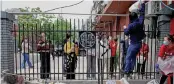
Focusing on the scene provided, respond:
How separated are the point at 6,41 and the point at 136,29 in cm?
310

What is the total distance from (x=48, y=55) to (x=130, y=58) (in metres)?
2.49

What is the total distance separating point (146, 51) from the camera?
7879 millimetres

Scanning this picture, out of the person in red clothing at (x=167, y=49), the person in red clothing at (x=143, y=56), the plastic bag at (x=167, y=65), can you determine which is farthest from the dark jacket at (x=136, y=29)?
the person in red clothing at (x=143, y=56)

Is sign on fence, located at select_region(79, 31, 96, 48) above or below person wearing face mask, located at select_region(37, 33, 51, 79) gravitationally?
above

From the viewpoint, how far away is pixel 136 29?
6086mm

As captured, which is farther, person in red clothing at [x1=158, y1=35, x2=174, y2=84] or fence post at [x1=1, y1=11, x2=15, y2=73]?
fence post at [x1=1, y1=11, x2=15, y2=73]

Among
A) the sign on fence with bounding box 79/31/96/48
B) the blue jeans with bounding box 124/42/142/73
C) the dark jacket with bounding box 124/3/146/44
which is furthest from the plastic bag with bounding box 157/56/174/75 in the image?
the sign on fence with bounding box 79/31/96/48

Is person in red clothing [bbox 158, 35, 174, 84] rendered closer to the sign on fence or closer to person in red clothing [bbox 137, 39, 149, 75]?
person in red clothing [bbox 137, 39, 149, 75]

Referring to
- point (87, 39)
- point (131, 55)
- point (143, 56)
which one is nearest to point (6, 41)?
point (87, 39)

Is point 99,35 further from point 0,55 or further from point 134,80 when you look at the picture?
point 0,55

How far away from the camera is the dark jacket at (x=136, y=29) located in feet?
19.9

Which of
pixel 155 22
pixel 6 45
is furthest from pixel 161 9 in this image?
pixel 6 45

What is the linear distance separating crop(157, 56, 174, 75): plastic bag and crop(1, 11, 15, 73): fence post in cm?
362

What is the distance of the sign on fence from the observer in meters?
7.10
